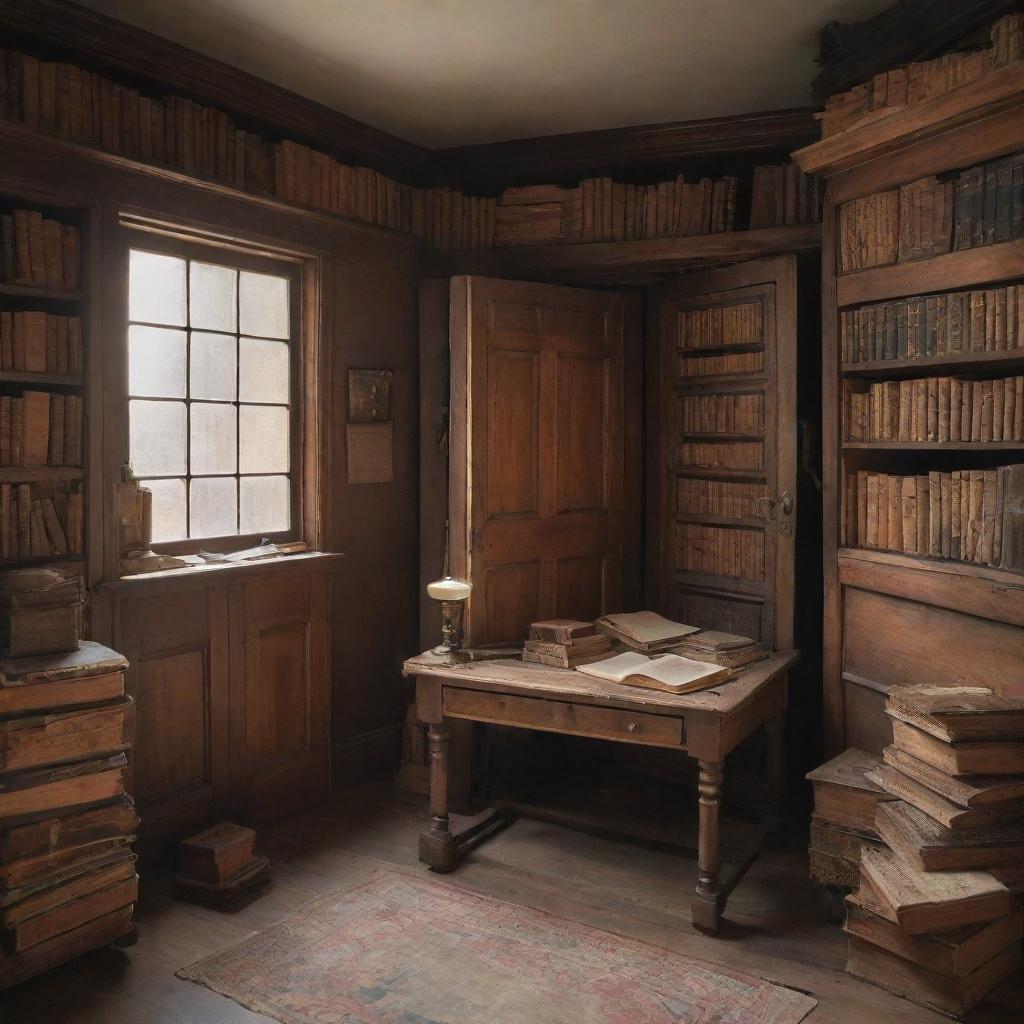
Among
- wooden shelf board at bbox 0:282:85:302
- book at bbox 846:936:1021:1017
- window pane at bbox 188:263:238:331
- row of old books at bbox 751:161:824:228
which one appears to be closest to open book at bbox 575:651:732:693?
book at bbox 846:936:1021:1017

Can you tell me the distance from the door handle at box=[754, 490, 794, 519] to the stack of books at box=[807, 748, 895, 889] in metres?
1.15

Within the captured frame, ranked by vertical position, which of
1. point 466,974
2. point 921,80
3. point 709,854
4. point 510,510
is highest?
point 921,80

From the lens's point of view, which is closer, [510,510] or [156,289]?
[156,289]

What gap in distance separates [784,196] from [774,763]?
2449 millimetres

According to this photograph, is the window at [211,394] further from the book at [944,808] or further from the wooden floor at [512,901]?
the book at [944,808]

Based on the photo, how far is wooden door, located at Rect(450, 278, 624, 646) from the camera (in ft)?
13.2

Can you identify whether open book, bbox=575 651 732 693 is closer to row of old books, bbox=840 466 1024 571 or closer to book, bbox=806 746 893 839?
book, bbox=806 746 893 839

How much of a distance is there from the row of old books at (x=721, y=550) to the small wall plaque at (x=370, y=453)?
1.44m

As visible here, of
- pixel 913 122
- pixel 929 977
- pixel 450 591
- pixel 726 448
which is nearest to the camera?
pixel 929 977

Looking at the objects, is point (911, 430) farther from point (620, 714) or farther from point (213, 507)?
point (213, 507)

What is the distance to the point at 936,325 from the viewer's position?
3.24m

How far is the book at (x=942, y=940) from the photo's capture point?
8.84 feet

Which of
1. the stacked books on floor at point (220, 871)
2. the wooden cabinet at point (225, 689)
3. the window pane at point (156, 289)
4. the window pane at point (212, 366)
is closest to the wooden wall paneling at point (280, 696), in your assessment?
the wooden cabinet at point (225, 689)

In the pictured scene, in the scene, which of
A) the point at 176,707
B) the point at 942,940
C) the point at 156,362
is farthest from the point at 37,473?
the point at 942,940
